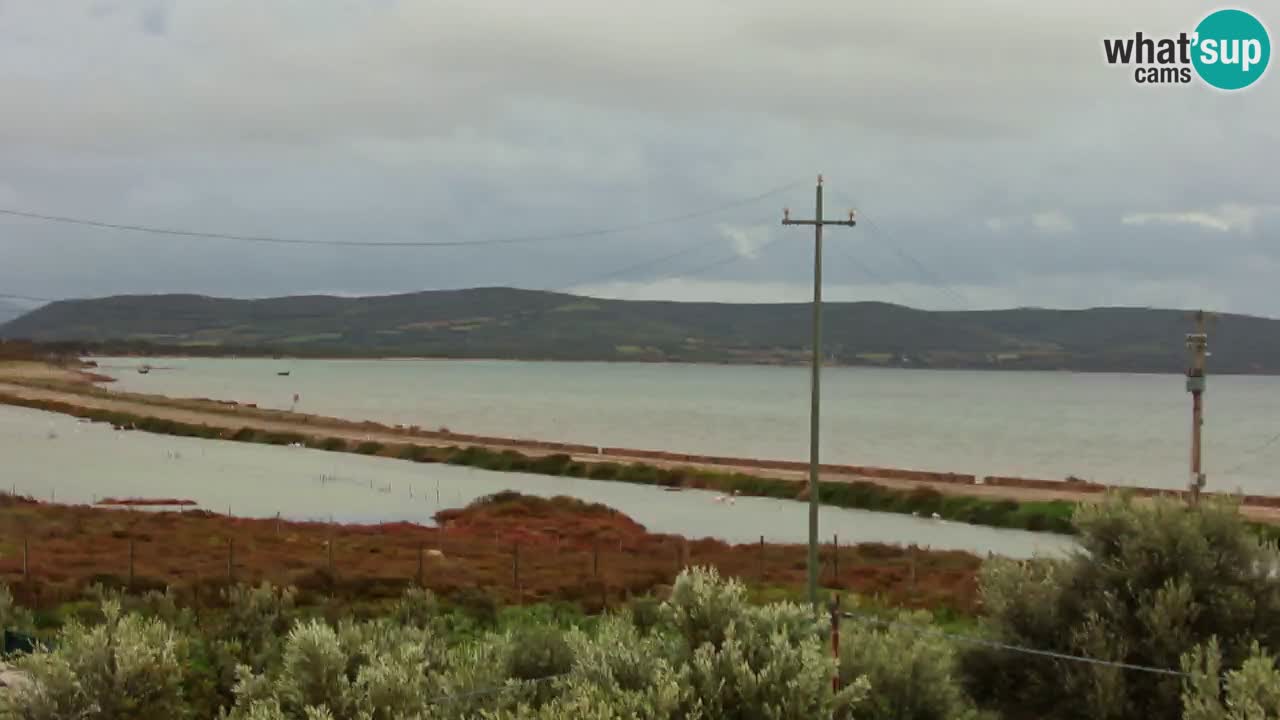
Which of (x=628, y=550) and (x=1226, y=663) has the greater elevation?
(x=1226, y=663)

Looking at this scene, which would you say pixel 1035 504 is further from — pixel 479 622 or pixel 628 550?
pixel 479 622

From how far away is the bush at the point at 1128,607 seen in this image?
15453 mm

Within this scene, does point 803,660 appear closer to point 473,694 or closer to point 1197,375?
point 473,694

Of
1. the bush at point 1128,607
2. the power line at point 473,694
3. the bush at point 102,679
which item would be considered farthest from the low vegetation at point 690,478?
the bush at point 102,679

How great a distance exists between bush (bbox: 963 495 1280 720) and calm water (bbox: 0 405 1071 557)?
42.0 m

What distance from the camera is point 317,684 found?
12500 millimetres

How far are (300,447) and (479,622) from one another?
85.8 meters

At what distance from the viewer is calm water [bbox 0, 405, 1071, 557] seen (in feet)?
214

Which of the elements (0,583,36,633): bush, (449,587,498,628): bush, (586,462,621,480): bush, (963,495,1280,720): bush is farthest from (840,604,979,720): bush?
(586,462,621,480): bush

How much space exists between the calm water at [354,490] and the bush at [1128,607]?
42043mm

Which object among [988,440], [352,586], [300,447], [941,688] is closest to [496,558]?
[352,586]

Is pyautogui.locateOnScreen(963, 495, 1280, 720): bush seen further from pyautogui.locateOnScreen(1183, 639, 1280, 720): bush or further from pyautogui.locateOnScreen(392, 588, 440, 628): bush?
pyautogui.locateOnScreen(392, 588, 440, 628): bush

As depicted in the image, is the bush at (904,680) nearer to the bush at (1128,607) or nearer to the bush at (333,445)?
the bush at (1128,607)

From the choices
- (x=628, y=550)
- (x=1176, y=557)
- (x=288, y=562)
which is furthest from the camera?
(x=628, y=550)
